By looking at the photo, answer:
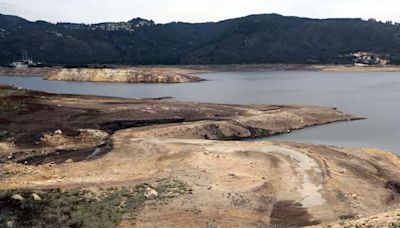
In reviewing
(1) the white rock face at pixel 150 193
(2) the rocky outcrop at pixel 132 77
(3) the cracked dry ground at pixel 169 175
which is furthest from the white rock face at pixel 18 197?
(2) the rocky outcrop at pixel 132 77

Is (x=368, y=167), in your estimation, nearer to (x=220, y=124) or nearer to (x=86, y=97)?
(x=220, y=124)

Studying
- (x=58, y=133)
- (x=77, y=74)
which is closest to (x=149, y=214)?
(x=58, y=133)

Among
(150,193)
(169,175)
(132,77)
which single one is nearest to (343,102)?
(169,175)

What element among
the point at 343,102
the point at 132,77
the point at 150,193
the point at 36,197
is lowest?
the point at 132,77

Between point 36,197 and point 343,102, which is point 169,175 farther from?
point 343,102

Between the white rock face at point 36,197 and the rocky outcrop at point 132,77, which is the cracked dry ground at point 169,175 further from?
the rocky outcrop at point 132,77

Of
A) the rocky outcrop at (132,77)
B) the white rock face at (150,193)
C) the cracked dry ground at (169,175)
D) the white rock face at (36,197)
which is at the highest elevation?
the white rock face at (36,197)

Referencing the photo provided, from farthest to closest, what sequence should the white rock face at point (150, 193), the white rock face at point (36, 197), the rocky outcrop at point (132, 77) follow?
the rocky outcrop at point (132, 77) → the white rock face at point (150, 193) → the white rock face at point (36, 197)

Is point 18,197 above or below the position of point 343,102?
above
